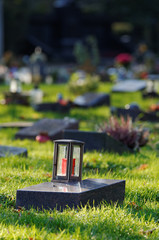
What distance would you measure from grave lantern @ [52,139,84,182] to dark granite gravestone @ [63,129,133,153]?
2.74m

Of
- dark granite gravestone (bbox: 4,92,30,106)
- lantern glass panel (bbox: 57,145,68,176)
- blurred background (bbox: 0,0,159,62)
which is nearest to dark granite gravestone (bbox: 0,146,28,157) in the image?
lantern glass panel (bbox: 57,145,68,176)

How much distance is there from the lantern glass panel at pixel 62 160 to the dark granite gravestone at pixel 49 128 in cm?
422

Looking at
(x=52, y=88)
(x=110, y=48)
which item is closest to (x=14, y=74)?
(x=52, y=88)

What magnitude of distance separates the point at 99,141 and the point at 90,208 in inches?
132

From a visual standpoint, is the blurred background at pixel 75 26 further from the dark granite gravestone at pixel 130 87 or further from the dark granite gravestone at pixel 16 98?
the dark granite gravestone at pixel 16 98

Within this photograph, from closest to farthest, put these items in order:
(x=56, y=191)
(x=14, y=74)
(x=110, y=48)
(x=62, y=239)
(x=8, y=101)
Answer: (x=62, y=239) → (x=56, y=191) → (x=8, y=101) → (x=14, y=74) → (x=110, y=48)

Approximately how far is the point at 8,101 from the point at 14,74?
9.87 m

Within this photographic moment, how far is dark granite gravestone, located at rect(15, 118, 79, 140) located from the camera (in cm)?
954

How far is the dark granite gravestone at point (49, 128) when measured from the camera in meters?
9.54

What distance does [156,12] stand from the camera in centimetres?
3897

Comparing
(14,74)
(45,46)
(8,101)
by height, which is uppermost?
(45,46)

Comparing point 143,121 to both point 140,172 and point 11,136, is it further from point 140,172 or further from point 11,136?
point 140,172

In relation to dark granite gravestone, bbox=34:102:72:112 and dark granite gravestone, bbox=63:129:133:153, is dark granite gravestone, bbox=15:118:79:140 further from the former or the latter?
dark granite gravestone, bbox=34:102:72:112

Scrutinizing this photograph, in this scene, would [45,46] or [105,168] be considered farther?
[45,46]
